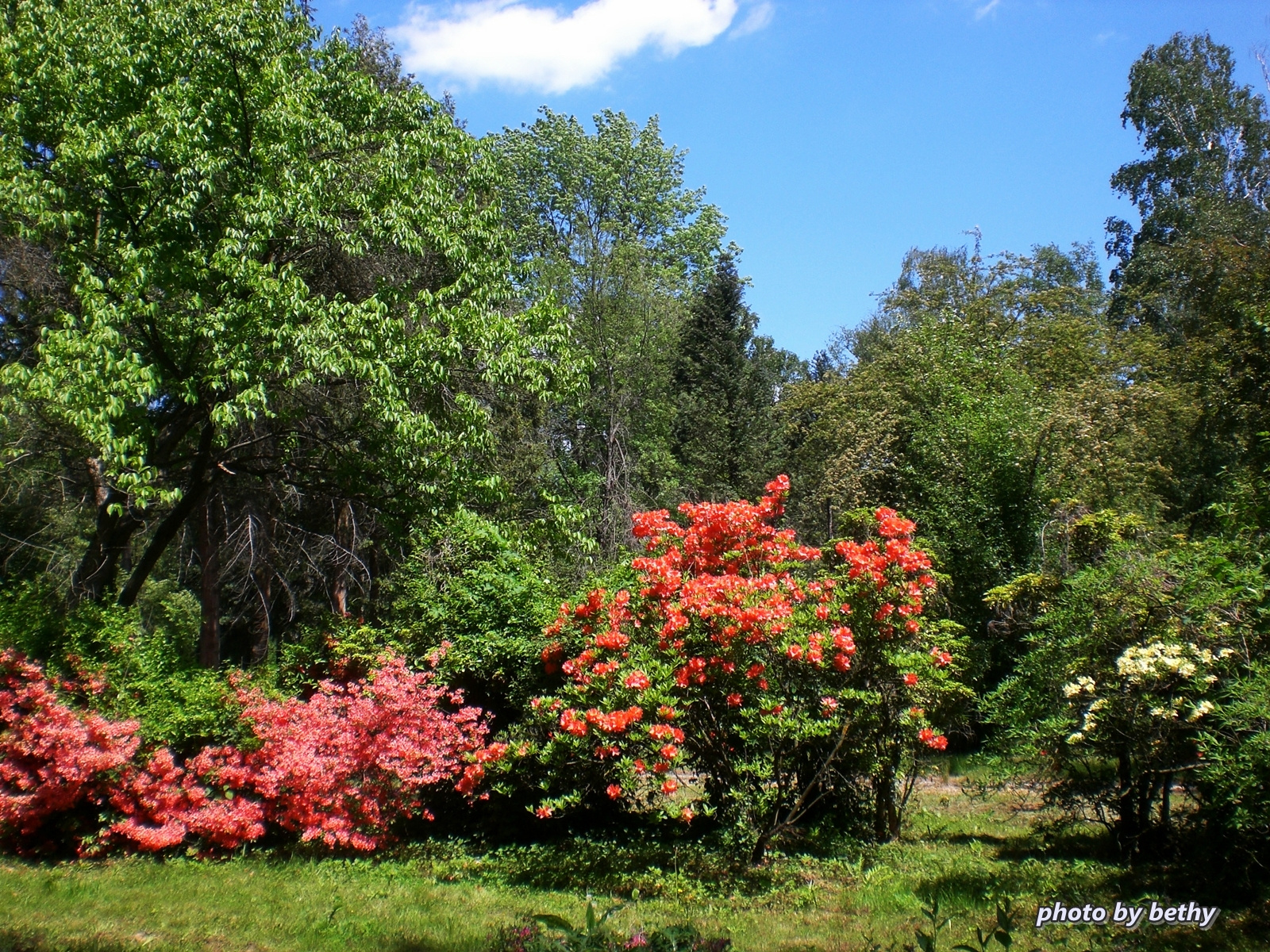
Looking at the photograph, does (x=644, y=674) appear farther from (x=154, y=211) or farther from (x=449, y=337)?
(x=154, y=211)

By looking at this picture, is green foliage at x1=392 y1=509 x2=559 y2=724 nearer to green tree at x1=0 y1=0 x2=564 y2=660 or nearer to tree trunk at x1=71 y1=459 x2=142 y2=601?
green tree at x1=0 y1=0 x2=564 y2=660

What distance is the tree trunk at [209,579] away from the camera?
55.2 feet

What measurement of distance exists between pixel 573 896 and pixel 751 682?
2.10 metres

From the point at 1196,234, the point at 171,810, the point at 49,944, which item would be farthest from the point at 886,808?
the point at 1196,234

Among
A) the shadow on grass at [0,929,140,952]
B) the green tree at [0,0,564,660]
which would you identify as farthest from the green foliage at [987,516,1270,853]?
the green tree at [0,0,564,660]

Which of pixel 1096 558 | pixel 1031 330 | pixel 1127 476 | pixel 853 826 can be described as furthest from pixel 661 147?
pixel 853 826

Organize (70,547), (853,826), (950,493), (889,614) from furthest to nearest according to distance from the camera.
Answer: (70,547) < (950,493) < (853,826) < (889,614)

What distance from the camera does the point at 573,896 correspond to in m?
6.97

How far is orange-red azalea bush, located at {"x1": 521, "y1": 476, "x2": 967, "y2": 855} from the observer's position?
6930 mm

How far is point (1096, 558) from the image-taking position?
33.0 feet

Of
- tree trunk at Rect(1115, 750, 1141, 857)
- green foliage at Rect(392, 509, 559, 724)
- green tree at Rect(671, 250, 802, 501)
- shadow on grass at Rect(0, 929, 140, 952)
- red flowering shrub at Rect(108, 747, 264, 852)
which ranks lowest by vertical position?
shadow on grass at Rect(0, 929, 140, 952)

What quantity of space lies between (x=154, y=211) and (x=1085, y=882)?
10.3m

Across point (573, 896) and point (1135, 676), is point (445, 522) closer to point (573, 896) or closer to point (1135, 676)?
point (573, 896)

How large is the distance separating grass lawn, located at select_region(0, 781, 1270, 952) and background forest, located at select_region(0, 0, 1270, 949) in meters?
0.39
